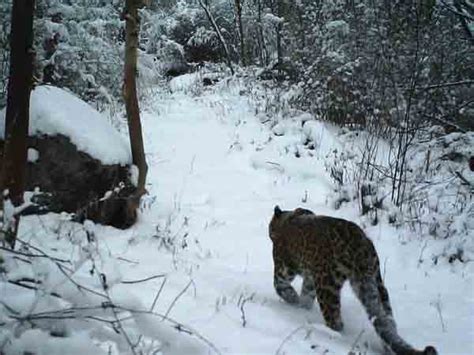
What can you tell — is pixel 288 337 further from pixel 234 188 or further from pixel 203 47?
pixel 203 47

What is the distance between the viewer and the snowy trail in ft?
14.6

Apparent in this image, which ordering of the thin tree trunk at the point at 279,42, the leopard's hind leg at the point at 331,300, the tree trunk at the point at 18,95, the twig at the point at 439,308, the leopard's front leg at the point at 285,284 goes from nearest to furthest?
1. the tree trunk at the point at 18,95
2. the leopard's hind leg at the point at 331,300
3. the twig at the point at 439,308
4. the leopard's front leg at the point at 285,284
5. the thin tree trunk at the point at 279,42

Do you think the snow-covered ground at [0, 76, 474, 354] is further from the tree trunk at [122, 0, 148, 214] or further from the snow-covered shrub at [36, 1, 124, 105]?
the snow-covered shrub at [36, 1, 124, 105]

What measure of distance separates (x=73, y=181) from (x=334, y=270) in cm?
393

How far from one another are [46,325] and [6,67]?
8.97 meters

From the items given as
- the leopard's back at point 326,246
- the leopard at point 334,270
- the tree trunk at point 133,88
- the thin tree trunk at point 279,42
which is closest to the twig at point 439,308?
the leopard at point 334,270

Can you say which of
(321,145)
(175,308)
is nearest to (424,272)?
(175,308)

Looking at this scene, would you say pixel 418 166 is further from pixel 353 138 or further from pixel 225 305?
pixel 225 305

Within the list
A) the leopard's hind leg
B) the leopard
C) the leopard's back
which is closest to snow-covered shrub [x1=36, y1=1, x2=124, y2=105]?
the leopard's back

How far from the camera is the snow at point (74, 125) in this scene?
7105mm

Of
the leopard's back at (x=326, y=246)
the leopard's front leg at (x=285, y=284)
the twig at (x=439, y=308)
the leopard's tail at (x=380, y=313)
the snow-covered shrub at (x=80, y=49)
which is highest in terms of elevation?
the snow-covered shrub at (x=80, y=49)

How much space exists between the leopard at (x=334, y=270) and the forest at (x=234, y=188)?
0.03 metres

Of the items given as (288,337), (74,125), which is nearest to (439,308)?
(288,337)

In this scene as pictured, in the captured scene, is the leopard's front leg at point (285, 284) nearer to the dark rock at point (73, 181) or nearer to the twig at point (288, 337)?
the twig at point (288, 337)
